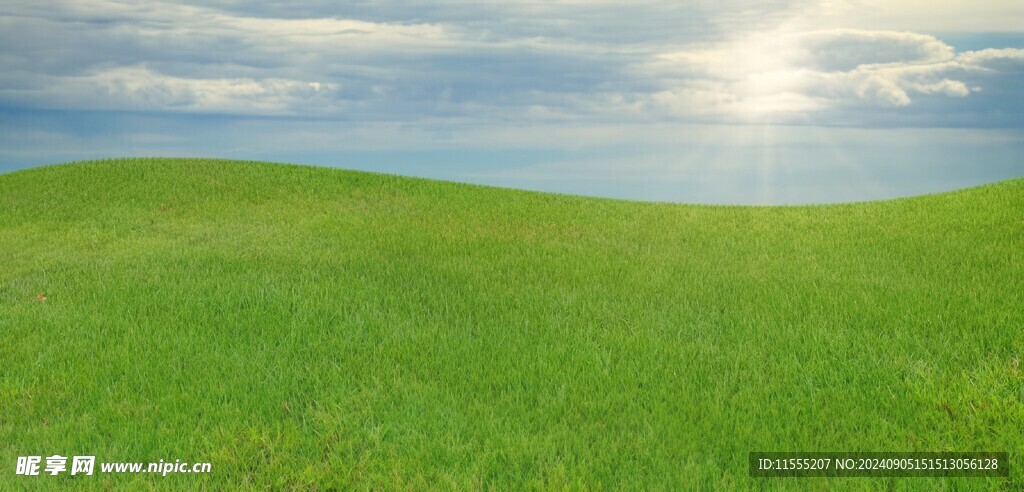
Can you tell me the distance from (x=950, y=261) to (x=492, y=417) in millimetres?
7549

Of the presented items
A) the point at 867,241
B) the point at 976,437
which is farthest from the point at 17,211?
the point at 976,437

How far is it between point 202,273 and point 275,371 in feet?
12.9

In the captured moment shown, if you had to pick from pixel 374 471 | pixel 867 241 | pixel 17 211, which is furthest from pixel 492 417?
pixel 17 211

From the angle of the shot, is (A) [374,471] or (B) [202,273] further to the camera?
(B) [202,273]

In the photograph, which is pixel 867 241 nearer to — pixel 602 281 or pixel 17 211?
pixel 602 281

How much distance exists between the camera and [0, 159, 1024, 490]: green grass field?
5.18 metres

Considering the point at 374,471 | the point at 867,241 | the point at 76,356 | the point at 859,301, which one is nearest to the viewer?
the point at 374,471

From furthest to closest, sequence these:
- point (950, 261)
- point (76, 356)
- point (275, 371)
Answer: point (950, 261) → point (76, 356) → point (275, 371)

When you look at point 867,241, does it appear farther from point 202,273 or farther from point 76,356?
point 76,356

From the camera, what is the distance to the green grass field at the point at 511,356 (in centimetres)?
518

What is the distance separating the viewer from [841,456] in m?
5.16

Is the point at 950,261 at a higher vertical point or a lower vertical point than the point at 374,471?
higher

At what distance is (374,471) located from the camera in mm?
4996

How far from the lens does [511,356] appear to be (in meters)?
6.66
